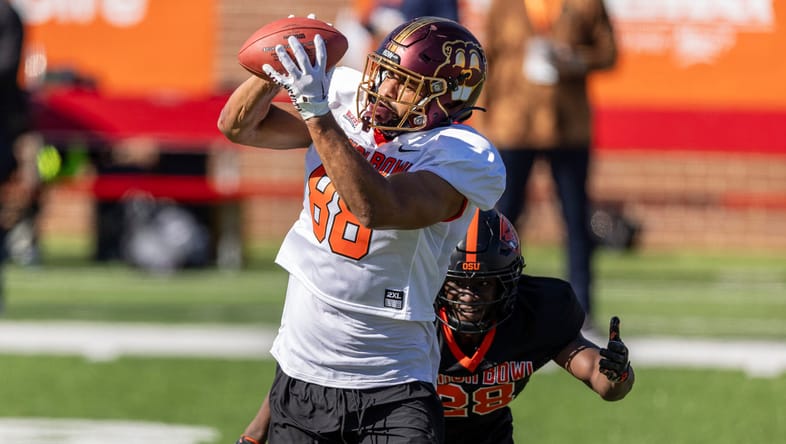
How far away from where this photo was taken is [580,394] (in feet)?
20.5

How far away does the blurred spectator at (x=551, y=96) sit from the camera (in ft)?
24.1

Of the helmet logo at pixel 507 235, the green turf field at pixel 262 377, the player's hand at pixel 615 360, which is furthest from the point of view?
the green turf field at pixel 262 377

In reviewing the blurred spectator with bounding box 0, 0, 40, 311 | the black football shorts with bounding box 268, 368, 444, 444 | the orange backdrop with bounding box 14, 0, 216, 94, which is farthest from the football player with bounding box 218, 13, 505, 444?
the orange backdrop with bounding box 14, 0, 216, 94

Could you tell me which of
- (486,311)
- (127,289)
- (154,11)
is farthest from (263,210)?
(486,311)

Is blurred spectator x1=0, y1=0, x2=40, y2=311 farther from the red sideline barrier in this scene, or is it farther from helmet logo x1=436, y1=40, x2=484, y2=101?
helmet logo x1=436, y1=40, x2=484, y2=101

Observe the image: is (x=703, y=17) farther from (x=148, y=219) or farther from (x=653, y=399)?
(x=653, y=399)

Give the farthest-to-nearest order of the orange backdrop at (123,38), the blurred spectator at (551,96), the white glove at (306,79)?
the orange backdrop at (123,38), the blurred spectator at (551,96), the white glove at (306,79)

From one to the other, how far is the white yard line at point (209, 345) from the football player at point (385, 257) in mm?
3715

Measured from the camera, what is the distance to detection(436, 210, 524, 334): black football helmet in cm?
377

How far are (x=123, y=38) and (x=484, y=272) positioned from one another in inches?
476

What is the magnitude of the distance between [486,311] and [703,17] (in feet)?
36.9

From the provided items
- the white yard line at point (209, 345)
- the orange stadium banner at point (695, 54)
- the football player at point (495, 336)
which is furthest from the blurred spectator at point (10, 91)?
the orange stadium banner at point (695, 54)

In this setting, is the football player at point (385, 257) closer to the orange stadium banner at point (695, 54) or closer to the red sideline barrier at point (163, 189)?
the red sideline barrier at point (163, 189)

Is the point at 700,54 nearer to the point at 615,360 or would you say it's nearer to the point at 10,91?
the point at 10,91
